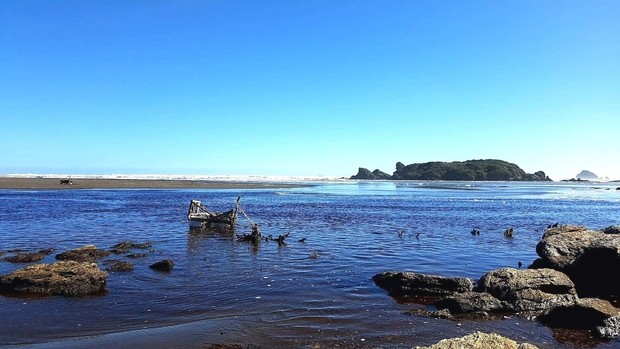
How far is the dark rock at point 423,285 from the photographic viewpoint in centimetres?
1570

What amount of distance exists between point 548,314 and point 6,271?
20282 mm

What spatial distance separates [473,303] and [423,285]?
2.38 metres

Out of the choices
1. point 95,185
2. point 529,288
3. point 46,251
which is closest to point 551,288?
point 529,288

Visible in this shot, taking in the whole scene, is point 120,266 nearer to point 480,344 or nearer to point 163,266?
point 163,266

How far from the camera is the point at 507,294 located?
1463cm

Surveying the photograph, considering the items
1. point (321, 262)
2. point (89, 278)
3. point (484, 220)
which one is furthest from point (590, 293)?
point (484, 220)

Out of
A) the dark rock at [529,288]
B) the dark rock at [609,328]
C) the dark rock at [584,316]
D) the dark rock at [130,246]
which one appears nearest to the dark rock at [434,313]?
the dark rock at [529,288]

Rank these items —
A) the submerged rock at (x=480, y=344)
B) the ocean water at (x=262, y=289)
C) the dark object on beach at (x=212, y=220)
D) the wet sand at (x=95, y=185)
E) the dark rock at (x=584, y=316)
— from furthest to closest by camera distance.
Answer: the wet sand at (x=95, y=185)
the dark object on beach at (x=212, y=220)
the dark rock at (x=584, y=316)
the ocean water at (x=262, y=289)
the submerged rock at (x=480, y=344)

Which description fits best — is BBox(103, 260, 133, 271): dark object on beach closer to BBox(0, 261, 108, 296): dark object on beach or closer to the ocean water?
the ocean water

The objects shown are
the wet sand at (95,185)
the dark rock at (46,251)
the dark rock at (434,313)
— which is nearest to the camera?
the dark rock at (434,313)

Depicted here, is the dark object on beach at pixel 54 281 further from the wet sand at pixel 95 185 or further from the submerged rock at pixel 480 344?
the wet sand at pixel 95 185

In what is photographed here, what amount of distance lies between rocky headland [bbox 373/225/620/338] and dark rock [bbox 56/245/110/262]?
13.5 meters

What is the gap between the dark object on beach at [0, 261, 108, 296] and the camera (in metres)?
15.3

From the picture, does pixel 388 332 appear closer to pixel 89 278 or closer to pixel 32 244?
pixel 89 278
